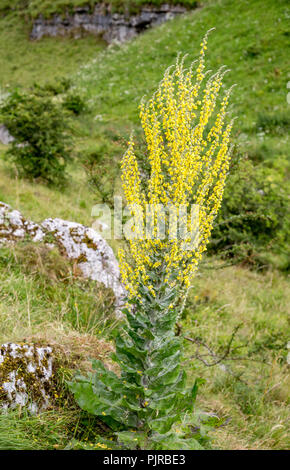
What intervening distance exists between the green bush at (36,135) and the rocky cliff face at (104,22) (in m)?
24.7

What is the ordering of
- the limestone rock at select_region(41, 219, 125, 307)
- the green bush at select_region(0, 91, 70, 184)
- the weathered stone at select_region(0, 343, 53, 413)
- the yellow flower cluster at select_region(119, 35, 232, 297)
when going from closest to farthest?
the yellow flower cluster at select_region(119, 35, 232, 297)
the weathered stone at select_region(0, 343, 53, 413)
the limestone rock at select_region(41, 219, 125, 307)
the green bush at select_region(0, 91, 70, 184)

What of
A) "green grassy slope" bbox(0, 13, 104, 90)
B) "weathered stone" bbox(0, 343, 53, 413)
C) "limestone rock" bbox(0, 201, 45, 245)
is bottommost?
"weathered stone" bbox(0, 343, 53, 413)

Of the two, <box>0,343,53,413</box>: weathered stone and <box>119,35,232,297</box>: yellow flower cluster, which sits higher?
<box>119,35,232,297</box>: yellow flower cluster

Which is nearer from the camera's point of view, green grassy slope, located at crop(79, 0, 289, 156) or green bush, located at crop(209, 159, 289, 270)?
green bush, located at crop(209, 159, 289, 270)

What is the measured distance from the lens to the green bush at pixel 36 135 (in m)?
9.41

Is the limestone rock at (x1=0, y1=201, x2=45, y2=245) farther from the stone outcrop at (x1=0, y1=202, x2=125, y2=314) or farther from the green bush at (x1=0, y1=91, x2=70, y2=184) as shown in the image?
the green bush at (x1=0, y1=91, x2=70, y2=184)

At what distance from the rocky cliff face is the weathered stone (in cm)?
3231

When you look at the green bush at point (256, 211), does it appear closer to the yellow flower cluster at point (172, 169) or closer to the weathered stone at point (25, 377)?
the weathered stone at point (25, 377)

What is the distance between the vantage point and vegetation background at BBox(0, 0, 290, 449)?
12.9 ft

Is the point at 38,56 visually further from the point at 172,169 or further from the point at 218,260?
the point at 172,169

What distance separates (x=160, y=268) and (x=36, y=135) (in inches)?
308

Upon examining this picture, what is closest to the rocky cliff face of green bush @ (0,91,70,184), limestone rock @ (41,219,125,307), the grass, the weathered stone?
green bush @ (0,91,70,184)

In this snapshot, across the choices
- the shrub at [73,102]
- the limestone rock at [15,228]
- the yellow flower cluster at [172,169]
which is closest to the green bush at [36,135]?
the limestone rock at [15,228]

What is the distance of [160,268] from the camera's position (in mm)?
2729
